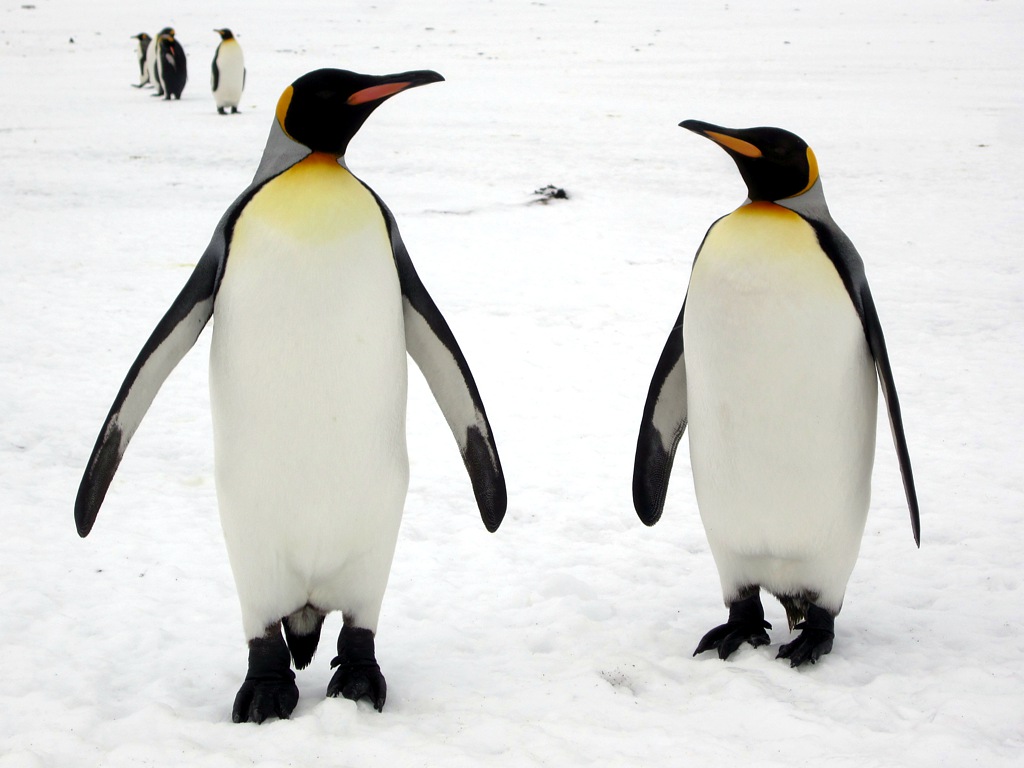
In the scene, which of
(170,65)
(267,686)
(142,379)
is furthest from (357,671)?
(170,65)

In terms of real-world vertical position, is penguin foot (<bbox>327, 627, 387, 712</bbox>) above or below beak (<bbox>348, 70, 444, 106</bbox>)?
below

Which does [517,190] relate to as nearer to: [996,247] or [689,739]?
[996,247]

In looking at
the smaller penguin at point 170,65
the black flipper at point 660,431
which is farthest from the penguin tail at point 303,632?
the smaller penguin at point 170,65

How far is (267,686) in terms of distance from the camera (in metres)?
2.41

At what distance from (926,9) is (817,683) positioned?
101 ft

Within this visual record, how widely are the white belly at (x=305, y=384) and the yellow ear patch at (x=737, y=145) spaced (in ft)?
2.77

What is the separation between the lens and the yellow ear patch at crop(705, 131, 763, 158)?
8.09 feet

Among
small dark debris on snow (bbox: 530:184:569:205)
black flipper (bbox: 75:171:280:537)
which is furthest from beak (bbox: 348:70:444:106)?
small dark debris on snow (bbox: 530:184:569:205)

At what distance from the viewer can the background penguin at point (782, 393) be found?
2.53 m

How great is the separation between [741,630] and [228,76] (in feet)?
45.0

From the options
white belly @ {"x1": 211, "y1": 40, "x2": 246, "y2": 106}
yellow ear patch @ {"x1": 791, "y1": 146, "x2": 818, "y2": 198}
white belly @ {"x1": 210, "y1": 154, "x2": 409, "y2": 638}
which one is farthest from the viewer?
white belly @ {"x1": 211, "y1": 40, "x2": 246, "y2": 106}

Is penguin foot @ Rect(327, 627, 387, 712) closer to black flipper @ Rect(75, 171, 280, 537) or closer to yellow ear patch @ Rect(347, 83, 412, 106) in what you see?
black flipper @ Rect(75, 171, 280, 537)

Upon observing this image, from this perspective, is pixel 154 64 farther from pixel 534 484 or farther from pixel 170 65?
pixel 534 484

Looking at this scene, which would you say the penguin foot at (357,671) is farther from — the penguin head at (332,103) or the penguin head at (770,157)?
the penguin head at (770,157)
